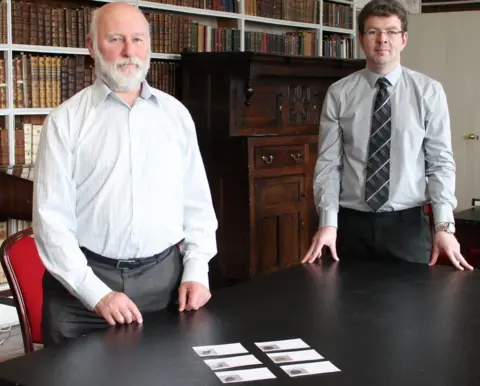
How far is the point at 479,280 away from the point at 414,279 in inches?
7.8

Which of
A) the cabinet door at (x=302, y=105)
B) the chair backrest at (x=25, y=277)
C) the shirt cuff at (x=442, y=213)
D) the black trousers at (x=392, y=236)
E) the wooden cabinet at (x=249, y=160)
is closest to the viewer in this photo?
the chair backrest at (x=25, y=277)

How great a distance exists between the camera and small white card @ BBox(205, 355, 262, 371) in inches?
65.9

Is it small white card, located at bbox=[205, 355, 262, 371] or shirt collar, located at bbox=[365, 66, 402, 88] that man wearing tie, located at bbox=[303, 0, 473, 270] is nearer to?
shirt collar, located at bbox=[365, 66, 402, 88]

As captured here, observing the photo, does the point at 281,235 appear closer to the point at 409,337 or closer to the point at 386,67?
the point at 386,67

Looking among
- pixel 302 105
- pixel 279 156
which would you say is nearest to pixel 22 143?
pixel 279 156

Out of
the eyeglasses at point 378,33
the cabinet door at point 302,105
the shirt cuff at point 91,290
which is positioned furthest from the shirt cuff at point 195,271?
the cabinet door at point 302,105

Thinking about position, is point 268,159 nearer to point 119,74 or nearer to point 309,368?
point 119,74

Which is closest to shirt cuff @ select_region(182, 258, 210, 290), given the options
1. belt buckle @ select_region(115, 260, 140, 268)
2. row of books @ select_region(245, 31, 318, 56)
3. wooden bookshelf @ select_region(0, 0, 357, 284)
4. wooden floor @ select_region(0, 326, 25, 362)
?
belt buckle @ select_region(115, 260, 140, 268)

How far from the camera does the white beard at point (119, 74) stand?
2209 millimetres

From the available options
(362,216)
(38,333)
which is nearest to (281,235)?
(362,216)

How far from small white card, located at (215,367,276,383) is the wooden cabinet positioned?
3.67 m

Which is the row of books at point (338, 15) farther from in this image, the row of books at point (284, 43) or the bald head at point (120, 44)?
the bald head at point (120, 44)

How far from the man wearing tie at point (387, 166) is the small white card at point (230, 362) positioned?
109 centimetres

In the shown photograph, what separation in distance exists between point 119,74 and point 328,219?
100 cm
